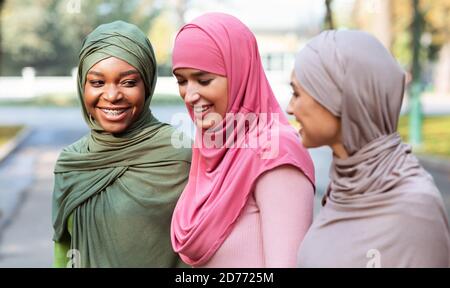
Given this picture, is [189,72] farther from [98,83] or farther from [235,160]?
[98,83]

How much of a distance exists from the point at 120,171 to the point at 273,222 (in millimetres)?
836

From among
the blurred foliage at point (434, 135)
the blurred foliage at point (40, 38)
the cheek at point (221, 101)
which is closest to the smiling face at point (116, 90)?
the cheek at point (221, 101)

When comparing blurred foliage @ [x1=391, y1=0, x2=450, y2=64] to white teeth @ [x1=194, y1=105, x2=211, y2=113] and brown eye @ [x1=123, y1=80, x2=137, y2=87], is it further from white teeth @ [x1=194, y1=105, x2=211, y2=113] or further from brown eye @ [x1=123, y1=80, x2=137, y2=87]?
white teeth @ [x1=194, y1=105, x2=211, y2=113]

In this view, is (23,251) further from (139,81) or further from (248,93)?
(248,93)

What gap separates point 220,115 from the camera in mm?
2621

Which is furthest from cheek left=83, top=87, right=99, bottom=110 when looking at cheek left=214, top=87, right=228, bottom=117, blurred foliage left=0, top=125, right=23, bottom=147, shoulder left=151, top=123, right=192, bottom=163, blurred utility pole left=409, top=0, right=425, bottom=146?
blurred foliage left=0, top=125, right=23, bottom=147

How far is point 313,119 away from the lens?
7.09 feet

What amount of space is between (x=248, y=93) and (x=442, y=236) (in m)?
0.79

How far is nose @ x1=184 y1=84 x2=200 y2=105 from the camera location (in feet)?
8.55

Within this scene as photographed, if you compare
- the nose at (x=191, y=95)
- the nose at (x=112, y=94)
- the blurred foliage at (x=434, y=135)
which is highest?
the nose at (x=112, y=94)

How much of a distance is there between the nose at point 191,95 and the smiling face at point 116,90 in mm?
428

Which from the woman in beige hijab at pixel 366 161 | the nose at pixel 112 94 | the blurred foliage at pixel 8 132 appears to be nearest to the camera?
the woman in beige hijab at pixel 366 161

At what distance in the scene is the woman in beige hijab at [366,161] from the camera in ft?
6.67

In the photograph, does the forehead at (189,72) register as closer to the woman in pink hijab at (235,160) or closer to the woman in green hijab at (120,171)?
the woman in pink hijab at (235,160)
